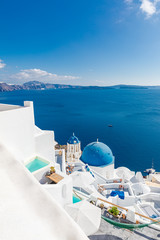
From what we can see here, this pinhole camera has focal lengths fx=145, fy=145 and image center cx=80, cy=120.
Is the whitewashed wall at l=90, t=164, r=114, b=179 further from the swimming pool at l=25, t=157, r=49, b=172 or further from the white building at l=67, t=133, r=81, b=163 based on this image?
the swimming pool at l=25, t=157, r=49, b=172

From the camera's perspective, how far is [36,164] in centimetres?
930

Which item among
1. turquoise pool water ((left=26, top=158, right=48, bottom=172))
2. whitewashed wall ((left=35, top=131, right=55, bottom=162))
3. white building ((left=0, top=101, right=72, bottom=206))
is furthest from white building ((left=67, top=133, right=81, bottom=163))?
turquoise pool water ((left=26, top=158, right=48, bottom=172))

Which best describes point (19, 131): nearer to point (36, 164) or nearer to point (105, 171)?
point (36, 164)

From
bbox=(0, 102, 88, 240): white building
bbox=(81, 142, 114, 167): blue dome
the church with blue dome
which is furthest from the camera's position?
bbox=(81, 142, 114, 167): blue dome

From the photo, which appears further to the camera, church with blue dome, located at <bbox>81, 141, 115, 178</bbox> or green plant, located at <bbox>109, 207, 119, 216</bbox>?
church with blue dome, located at <bbox>81, 141, 115, 178</bbox>

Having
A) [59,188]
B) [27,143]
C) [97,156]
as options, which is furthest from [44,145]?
[97,156]

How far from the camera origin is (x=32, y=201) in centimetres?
140

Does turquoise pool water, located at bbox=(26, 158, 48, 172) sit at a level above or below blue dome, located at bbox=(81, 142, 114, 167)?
above

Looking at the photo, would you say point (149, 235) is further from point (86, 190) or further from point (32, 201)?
point (32, 201)

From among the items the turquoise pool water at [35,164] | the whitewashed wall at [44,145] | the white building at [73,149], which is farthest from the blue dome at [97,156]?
the turquoise pool water at [35,164]

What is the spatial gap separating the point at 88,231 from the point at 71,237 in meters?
7.18

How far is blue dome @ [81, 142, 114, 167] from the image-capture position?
20359 mm

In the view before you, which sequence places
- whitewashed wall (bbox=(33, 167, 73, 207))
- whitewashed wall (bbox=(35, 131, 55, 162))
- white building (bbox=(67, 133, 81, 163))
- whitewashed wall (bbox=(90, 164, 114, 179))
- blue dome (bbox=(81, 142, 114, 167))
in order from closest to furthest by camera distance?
whitewashed wall (bbox=(33, 167, 73, 207)), whitewashed wall (bbox=(35, 131, 55, 162)), whitewashed wall (bbox=(90, 164, 114, 179)), blue dome (bbox=(81, 142, 114, 167)), white building (bbox=(67, 133, 81, 163))

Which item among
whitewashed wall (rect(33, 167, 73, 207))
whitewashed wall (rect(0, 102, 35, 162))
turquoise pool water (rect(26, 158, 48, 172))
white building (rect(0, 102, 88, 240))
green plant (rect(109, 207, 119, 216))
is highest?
white building (rect(0, 102, 88, 240))
